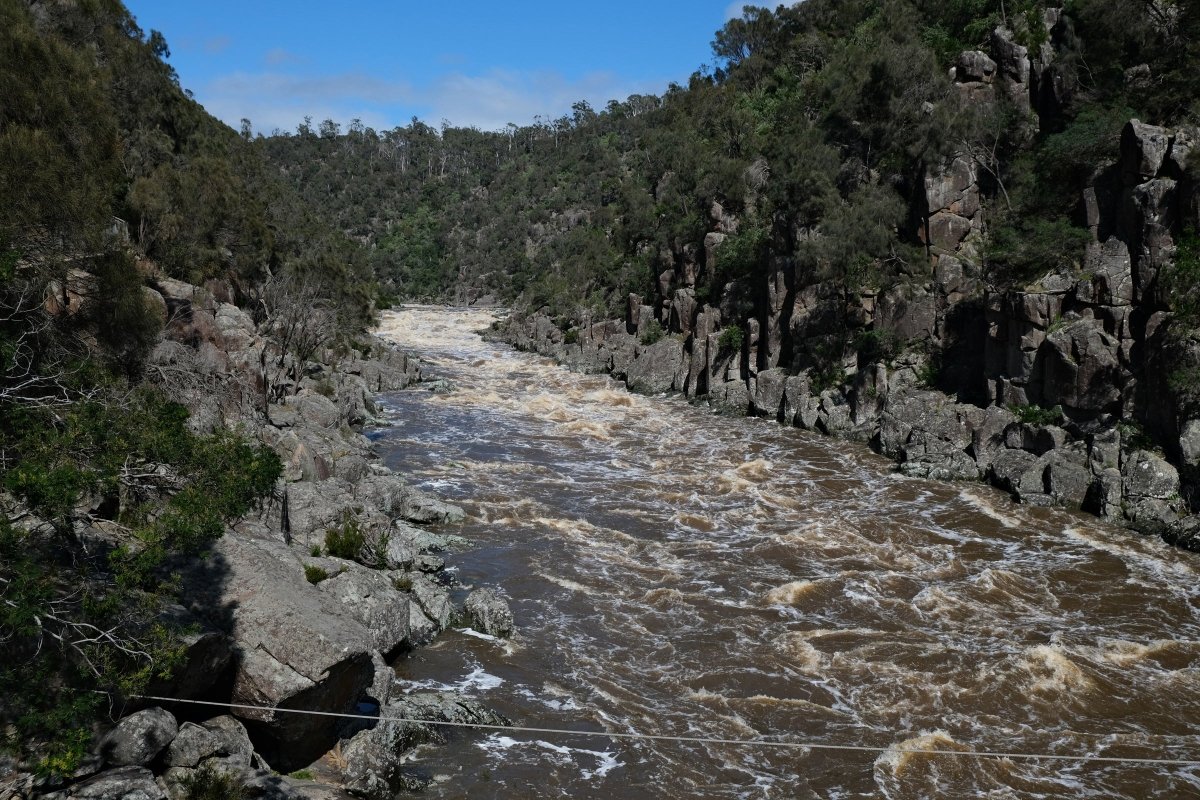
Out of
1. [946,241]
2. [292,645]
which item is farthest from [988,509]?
[292,645]

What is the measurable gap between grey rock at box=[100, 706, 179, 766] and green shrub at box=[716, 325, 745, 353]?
34.7 metres

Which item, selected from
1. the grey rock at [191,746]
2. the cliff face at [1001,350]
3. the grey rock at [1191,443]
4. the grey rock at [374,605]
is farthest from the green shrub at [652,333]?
the grey rock at [191,746]

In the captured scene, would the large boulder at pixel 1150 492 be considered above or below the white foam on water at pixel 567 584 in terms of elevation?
above

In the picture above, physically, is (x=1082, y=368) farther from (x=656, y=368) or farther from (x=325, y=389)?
(x=325, y=389)

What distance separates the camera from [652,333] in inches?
1891

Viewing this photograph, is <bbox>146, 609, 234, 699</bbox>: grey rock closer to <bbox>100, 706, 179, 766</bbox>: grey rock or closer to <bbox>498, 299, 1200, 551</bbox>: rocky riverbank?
<bbox>100, 706, 179, 766</bbox>: grey rock

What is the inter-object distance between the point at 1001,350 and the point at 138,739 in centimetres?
2789

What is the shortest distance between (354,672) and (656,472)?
59.3 ft

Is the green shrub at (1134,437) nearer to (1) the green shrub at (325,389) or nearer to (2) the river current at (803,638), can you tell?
(2) the river current at (803,638)

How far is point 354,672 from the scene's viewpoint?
10.5 m

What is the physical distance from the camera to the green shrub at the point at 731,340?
40875mm

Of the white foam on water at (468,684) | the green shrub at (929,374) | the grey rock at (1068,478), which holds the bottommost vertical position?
the white foam on water at (468,684)

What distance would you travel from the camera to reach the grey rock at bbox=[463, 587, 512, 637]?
15172mm

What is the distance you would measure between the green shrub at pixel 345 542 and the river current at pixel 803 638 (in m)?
2.55
